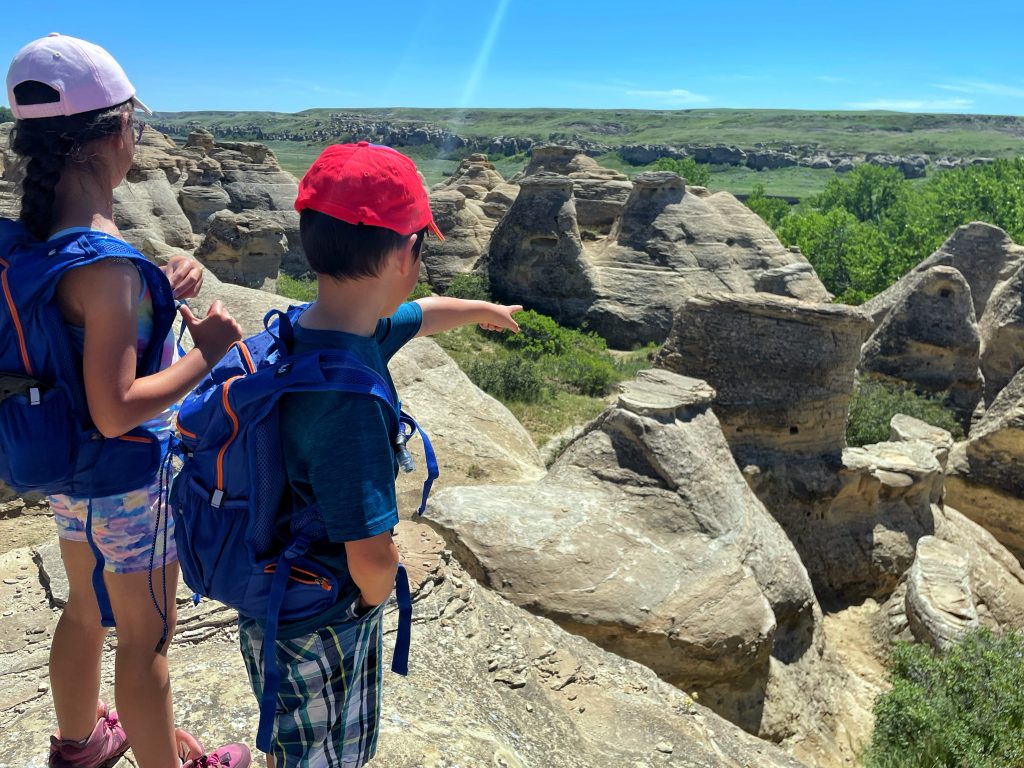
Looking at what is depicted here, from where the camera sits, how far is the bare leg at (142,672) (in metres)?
1.72

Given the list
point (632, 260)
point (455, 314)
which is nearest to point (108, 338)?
point (455, 314)

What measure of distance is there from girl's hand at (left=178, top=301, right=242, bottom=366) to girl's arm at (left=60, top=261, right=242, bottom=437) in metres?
0.10

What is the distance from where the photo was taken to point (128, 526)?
1.69 metres

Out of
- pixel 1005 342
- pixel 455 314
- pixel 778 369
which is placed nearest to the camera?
pixel 455 314

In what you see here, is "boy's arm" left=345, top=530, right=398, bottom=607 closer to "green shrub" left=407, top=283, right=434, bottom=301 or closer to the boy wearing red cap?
the boy wearing red cap

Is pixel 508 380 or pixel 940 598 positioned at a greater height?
pixel 508 380

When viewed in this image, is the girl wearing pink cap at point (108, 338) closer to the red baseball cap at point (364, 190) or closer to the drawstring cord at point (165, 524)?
the drawstring cord at point (165, 524)

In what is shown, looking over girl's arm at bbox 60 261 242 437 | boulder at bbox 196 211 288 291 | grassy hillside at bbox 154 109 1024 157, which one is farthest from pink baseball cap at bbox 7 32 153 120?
grassy hillside at bbox 154 109 1024 157

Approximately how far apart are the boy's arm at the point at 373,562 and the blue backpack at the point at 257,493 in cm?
7

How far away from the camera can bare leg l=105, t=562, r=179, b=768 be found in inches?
67.6

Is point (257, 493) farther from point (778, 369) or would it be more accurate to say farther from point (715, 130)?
point (715, 130)

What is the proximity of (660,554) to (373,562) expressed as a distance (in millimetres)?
3598

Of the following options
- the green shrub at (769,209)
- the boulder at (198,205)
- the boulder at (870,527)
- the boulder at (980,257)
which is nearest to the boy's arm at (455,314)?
the boulder at (870,527)

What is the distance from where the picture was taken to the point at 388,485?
4.60 feet
